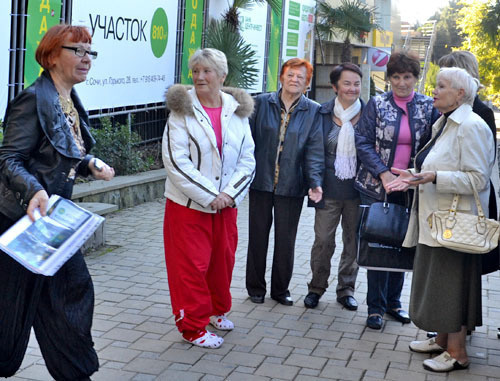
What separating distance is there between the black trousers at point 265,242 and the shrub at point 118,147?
14.0 ft

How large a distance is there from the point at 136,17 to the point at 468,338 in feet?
22.6

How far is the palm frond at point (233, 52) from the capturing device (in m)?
12.4

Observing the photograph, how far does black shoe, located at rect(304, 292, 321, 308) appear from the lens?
6.19 metres

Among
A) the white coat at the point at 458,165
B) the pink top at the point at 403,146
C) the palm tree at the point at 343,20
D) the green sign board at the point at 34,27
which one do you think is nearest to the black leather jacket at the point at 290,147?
the pink top at the point at 403,146

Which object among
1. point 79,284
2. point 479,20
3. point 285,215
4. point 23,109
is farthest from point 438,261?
point 479,20

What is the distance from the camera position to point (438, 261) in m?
4.81

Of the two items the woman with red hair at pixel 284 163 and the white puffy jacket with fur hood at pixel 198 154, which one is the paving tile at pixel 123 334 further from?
the woman with red hair at pixel 284 163

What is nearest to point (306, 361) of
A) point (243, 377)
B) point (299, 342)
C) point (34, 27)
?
point (299, 342)

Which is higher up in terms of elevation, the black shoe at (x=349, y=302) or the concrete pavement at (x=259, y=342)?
the black shoe at (x=349, y=302)

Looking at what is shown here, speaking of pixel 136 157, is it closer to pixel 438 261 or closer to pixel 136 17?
pixel 136 17

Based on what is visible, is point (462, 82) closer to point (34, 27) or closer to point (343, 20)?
point (34, 27)

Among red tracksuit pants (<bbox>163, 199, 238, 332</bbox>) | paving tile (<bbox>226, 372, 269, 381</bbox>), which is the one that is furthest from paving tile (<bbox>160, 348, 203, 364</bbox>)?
paving tile (<bbox>226, 372, 269, 381</bbox>)

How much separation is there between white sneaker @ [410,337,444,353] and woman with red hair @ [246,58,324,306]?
129cm

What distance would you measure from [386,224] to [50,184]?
2504 millimetres
